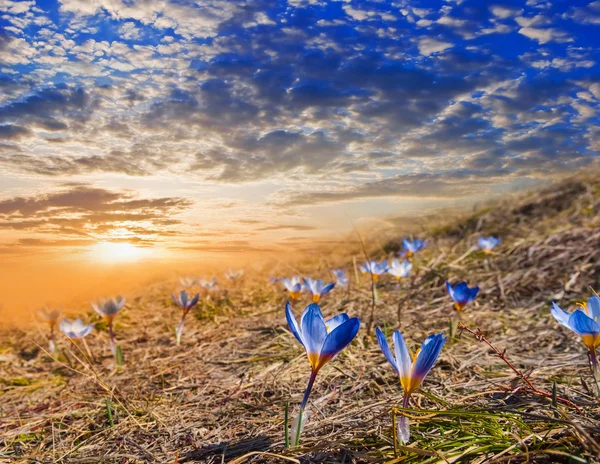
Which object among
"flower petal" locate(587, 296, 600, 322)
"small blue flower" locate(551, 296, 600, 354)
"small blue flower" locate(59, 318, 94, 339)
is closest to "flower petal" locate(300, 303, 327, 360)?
"small blue flower" locate(551, 296, 600, 354)

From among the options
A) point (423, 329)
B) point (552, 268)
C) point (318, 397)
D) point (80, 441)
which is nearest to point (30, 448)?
point (80, 441)

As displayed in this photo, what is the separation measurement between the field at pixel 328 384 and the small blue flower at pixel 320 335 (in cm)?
27

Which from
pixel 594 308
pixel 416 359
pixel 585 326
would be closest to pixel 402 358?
pixel 416 359

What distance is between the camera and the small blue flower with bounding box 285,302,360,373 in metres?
1.37

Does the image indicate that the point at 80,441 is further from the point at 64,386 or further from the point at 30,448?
the point at 64,386

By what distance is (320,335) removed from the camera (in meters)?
1.42

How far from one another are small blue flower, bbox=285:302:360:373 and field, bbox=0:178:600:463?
0.27 metres

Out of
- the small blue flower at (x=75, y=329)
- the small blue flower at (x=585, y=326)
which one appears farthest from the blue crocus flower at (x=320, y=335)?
the small blue flower at (x=75, y=329)

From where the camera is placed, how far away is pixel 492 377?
2.29 m

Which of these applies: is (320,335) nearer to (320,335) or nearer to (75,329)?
(320,335)

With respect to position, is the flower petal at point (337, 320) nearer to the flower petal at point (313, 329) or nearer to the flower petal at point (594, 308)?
the flower petal at point (313, 329)

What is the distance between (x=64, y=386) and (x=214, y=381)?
1103mm

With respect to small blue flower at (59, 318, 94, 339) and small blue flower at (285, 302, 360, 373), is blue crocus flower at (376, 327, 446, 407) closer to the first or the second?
small blue flower at (285, 302, 360, 373)

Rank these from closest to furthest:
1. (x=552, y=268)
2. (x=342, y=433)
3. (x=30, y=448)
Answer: (x=342, y=433), (x=30, y=448), (x=552, y=268)
